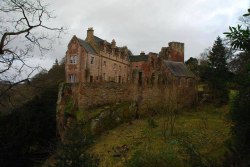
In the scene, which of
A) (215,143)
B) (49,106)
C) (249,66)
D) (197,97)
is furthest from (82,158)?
(197,97)

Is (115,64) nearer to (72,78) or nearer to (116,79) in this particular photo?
(116,79)

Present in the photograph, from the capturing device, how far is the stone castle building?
129 ft

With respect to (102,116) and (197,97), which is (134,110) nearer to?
(102,116)

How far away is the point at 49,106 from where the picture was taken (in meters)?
36.9

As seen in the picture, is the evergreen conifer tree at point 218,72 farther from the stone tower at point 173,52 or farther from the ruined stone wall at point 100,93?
the ruined stone wall at point 100,93

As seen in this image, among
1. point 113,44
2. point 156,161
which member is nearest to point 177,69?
point 113,44

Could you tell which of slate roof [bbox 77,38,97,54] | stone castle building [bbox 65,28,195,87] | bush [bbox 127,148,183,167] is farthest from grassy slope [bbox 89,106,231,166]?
slate roof [bbox 77,38,97,54]

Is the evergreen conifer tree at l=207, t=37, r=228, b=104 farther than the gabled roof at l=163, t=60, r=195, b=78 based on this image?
Yes

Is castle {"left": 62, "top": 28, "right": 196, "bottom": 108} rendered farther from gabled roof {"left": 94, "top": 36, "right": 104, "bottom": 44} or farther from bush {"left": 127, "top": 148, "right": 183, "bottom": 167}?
bush {"left": 127, "top": 148, "right": 183, "bottom": 167}

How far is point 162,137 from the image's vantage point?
1160 inches

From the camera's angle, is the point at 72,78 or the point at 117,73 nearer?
the point at 72,78

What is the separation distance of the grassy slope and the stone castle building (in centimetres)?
561

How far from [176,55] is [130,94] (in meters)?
14.5

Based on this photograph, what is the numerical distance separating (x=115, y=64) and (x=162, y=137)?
27208 millimetres
